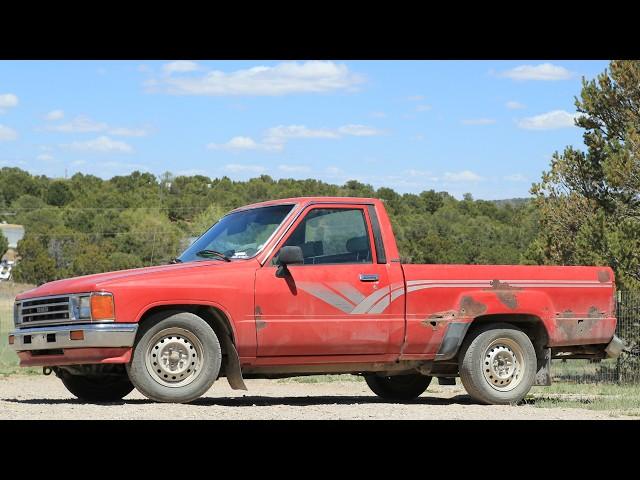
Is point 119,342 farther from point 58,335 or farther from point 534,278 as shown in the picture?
point 534,278

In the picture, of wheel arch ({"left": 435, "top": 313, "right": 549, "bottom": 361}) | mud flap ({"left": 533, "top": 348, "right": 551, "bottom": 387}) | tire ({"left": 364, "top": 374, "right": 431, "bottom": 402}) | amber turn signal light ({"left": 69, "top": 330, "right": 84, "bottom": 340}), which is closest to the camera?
amber turn signal light ({"left": 69, "top": 330, "right": 84, "bottom": 340})

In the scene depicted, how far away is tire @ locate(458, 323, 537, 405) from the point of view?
38.4 feet

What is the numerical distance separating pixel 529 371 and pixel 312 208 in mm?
3086

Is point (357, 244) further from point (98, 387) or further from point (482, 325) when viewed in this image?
point (98, 387)

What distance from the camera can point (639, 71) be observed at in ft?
98.1

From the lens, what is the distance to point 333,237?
11445mm

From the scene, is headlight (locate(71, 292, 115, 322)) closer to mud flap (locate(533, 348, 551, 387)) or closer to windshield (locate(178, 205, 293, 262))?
windshield (locate(178, 205, 293, 262))

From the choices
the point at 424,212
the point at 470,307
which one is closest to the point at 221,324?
the point at 470,307

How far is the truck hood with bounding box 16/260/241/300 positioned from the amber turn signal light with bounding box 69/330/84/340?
392 millimetres

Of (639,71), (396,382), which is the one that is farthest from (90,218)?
(396,382)

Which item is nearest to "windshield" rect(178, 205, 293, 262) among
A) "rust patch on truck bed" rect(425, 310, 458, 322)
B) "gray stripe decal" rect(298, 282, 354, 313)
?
"gray stripe decal" rect(298, 282, 354, 313)

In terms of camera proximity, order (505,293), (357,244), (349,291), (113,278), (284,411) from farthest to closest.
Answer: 1. (505,293)
2. (357,244)
3. (349,291)
4. (113,278)
5. (284,411)

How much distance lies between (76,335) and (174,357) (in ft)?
3.16

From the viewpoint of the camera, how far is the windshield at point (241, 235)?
11.2m
